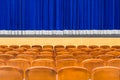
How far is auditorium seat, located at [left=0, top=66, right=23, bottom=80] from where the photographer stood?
13.2 feet

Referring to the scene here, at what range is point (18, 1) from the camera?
52.4 ft

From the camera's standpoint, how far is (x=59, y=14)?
16.0 meters

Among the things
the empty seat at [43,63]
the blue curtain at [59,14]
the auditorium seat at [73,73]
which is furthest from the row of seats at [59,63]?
the blue curtain at [59,14]

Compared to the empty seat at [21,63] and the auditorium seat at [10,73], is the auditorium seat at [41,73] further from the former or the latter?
the empty seat at [21,63]

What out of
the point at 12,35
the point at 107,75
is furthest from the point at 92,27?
the point at 107,75

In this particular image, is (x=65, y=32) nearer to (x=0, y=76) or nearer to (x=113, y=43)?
(x=113, y=43)

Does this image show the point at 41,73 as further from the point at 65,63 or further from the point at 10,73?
the point at 65,63

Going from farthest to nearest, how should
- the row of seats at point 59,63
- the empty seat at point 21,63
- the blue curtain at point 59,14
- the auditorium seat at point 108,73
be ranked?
1. the blue curtain at point 59,14
2. the empty seat at point 21,63
3. the row of seats at point 59,63
4. the auditorium seat at point 108,73

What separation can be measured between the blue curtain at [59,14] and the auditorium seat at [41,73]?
11.5m

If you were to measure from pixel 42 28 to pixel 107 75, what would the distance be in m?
11.8

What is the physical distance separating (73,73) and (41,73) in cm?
43

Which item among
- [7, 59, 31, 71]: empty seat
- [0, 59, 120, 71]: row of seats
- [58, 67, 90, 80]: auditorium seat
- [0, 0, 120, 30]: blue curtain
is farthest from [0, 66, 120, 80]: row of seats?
[0, 0, 120, 30]: blue curtain

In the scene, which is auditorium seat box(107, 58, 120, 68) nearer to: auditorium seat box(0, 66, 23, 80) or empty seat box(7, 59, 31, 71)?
empty seat box(7, 59, 31, 71)

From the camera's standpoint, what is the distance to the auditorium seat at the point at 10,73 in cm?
402
